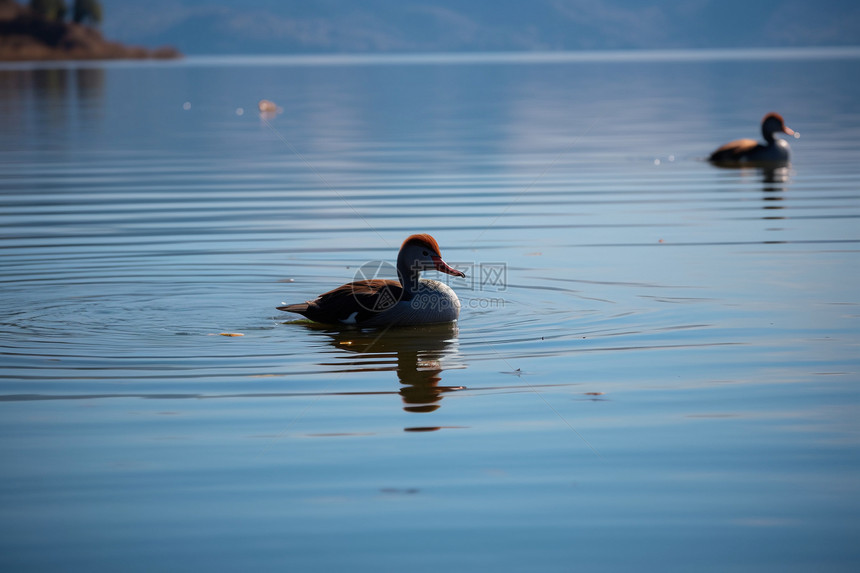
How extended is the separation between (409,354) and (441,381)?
109cm

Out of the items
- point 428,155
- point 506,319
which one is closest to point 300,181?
point 428,155

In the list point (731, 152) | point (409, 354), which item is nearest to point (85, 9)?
point (731, 152)

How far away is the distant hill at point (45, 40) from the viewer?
12481cm

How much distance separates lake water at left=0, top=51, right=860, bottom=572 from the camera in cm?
577

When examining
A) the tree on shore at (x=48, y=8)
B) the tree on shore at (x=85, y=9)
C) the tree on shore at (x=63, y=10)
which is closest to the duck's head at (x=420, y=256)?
the tree on shore at (x=63, y=10)

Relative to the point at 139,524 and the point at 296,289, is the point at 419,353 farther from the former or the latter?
the point at 139,524

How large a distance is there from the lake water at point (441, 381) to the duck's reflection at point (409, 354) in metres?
0.04

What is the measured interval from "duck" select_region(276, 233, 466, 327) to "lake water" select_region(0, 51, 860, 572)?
17 centimetres

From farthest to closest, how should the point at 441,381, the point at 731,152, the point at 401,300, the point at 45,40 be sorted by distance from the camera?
the point at 45,40 → the point at 731,152 → the point at 401,300 → the point at 441,381

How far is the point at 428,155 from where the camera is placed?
2628 cm

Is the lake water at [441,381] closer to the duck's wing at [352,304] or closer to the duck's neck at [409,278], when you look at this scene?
the duck's wing at [352,304]

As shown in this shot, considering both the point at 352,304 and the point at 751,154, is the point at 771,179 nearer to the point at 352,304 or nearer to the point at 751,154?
the point at 751,154

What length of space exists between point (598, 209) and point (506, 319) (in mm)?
7699

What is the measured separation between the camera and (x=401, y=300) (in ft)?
34.9
